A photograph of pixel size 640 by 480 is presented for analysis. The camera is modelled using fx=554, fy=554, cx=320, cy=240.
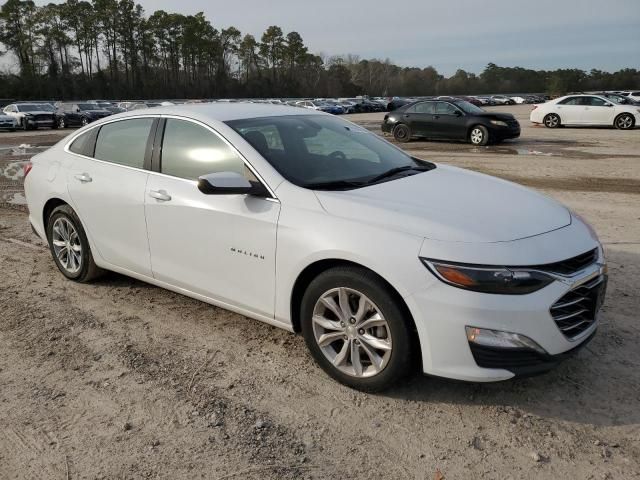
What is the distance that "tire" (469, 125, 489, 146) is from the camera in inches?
671

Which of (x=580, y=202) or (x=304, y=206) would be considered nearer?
(x=304, y=206)

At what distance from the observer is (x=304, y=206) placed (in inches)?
130

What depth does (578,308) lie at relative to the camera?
301 centimetres

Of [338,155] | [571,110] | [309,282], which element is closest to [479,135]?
[571,110]

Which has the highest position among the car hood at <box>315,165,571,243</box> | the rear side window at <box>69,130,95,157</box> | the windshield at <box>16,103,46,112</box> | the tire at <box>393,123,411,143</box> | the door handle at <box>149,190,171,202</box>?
the rear side window at <box>69,130,95,157</box>

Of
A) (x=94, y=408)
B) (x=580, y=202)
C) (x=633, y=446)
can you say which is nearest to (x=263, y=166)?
(x=94, y=408)

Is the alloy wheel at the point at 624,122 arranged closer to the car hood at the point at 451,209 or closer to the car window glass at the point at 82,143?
the car hood at the point at 451,209

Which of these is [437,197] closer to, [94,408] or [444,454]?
[444,454]

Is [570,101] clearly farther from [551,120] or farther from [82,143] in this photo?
[82,143]

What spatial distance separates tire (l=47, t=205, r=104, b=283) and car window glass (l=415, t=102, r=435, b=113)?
49.8ft

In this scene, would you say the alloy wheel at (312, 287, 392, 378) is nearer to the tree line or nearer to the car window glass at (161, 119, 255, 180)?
the car window glass at (161, 119, 255, 180)

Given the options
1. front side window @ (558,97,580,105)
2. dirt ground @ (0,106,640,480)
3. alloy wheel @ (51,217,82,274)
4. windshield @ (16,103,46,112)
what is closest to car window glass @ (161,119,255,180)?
dirt ground @ (0,106,640,480)

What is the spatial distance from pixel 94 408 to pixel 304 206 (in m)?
1.65

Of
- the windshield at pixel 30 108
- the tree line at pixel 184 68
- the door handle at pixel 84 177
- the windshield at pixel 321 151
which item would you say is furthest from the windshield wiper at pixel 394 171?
the tree line at pixel 184 68
